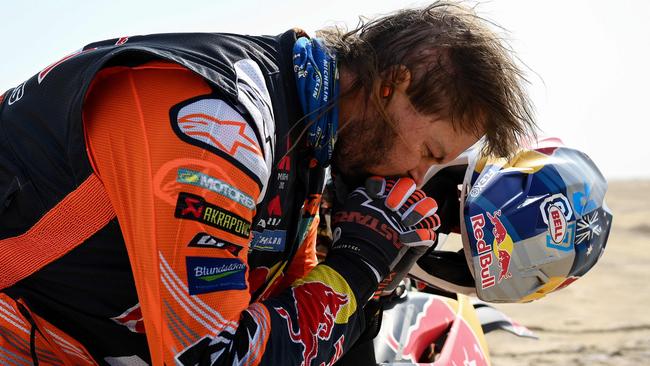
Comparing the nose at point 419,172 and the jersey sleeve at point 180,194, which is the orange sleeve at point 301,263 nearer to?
the nose at point 419,172

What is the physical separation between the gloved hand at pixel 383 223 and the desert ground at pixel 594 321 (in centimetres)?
250

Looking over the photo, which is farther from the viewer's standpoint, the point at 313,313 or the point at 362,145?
the point at 362,145

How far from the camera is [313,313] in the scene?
1.94 m

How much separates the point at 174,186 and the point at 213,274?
0.67 ft

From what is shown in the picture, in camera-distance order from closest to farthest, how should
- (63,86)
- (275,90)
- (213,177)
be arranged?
(213,177) → (63,86) → (275,90)

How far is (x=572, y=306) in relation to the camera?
617cm

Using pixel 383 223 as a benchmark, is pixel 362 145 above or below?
above

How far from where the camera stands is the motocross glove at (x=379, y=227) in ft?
6.93

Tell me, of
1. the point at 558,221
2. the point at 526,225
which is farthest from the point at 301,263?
the point at 558,221

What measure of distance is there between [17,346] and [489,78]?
52.6 inches

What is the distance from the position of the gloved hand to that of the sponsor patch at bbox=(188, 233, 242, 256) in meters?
0.48

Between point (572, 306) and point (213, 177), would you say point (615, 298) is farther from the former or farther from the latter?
point (213, 177)

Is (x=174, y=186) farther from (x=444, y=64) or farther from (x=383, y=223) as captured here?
(x=444, y=64)

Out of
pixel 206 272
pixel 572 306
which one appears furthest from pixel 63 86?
pixel 572 306
